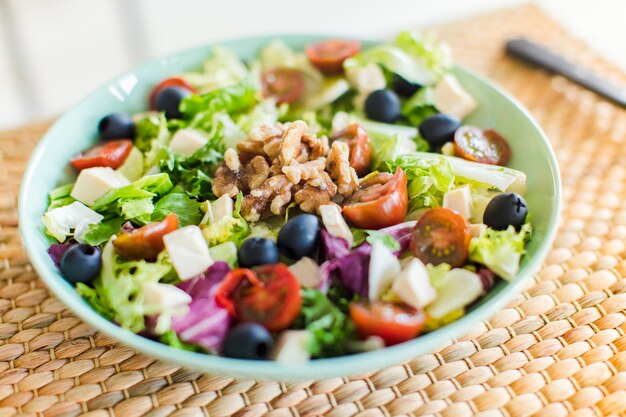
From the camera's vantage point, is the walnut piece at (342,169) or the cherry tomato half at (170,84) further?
the cherry tomato half at (170,84)

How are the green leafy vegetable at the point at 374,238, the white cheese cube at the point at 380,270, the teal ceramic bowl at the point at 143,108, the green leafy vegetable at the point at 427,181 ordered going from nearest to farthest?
1. the teal ceramic bowl at the point at 143,108
2. the white cheese cube at the point at 380,270
3. the green leafy vegetable at the point at 374,238
4. the green leafy vegetable at the point at 427,181

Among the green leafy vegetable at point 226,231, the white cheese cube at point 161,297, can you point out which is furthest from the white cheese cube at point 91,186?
the white cheese cube at point 161,297

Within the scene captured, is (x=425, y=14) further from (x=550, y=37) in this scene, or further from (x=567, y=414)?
(x=567, y=414)

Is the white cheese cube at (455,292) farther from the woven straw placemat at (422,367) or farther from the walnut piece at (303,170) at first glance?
the walnut piece at (303,170)

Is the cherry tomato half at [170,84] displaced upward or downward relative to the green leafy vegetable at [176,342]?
upward

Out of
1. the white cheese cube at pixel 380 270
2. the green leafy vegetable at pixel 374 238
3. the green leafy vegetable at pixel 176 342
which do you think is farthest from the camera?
the green leafy vegetable at pixel 374 238

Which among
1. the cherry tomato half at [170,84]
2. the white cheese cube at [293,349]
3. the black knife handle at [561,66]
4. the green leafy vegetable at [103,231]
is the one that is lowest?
the black knife handle at [561,66]

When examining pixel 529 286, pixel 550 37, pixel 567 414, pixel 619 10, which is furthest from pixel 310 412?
pixel 619 10

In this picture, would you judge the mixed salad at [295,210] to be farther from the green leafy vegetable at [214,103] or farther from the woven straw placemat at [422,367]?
the woven straw placemat at [422,367]
